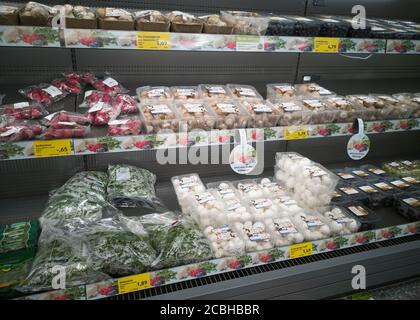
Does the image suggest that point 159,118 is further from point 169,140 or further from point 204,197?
point 204,197

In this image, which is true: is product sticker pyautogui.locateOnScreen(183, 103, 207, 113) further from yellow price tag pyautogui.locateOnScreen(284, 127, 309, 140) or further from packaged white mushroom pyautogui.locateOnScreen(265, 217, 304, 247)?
packaged white mushroom pyautogui.locateOnScreen(265, 217, 304, 247)

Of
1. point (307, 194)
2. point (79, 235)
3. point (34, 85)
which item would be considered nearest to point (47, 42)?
point (34, 85)

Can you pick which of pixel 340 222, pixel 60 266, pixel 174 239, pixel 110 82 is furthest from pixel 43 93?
pixel 340 222

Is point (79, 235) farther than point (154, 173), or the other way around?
point (154, 173)

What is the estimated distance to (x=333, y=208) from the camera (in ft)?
6.23

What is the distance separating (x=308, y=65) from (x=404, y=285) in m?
1.41

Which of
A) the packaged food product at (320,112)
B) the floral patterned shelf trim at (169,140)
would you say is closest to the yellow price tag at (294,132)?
the floral patterned shelf trim at (169,140)

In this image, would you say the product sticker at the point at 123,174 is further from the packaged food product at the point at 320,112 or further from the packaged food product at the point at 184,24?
the packaged food product at the point at 320,112

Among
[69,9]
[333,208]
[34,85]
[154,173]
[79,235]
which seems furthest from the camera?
[154,173]

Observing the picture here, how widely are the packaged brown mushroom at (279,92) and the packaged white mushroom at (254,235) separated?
0.67 m

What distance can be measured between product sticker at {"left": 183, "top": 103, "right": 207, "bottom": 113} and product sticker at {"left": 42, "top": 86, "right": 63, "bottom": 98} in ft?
1.95

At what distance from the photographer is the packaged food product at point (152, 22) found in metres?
1.32

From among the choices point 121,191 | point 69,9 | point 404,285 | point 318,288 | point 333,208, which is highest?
point 69,9
